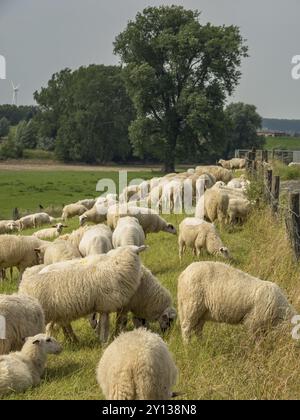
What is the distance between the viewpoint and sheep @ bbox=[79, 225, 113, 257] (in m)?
11.1

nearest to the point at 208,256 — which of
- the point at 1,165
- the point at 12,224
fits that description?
the point at 12,224

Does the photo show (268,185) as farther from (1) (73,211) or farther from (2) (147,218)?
(1) (73,211)

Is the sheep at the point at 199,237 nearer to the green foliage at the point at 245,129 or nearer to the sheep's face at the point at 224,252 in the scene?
the sheep's face at the point at 224,252

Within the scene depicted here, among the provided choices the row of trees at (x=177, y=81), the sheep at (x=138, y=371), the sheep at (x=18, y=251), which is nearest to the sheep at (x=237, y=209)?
the sheep at (x=18, y=251)

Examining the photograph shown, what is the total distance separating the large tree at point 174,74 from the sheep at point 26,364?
41629 mm

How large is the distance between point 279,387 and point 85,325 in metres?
3.78

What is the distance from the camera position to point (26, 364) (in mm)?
6363

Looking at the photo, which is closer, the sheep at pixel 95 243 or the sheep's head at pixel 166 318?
the sheep's head at pixel 166 318

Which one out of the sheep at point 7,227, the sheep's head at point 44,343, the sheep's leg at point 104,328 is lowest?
the sheep at point 7,227

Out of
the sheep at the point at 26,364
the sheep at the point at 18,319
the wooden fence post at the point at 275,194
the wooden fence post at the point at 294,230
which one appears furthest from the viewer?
the wooden fence post at the point at 275,194

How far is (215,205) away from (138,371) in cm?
1066

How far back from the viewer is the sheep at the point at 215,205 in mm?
15352

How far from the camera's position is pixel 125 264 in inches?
311

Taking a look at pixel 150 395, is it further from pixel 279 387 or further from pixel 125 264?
pixel 125 264
